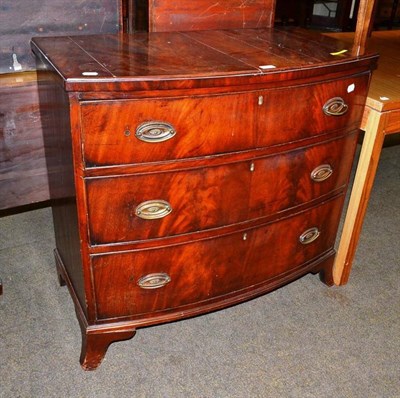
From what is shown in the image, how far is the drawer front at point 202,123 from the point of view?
1235mm

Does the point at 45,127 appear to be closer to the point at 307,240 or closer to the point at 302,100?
the point at 302,100

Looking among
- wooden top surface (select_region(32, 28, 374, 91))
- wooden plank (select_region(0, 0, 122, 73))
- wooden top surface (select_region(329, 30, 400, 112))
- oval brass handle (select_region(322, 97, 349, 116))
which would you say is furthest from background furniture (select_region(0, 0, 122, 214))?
wooden top surface (select_region(329, 30, 400, 112))

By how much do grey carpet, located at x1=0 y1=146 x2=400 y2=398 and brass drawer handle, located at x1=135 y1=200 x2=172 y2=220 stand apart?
577mm

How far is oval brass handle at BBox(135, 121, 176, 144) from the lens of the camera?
1.26m

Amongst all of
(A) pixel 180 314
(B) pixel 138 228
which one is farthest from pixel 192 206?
(A) pixel 180 314

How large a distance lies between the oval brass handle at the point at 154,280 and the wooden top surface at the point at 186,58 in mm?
598

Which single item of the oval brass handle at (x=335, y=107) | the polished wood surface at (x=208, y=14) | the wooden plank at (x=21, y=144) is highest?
the polished wood surface at (x=208, y=14)

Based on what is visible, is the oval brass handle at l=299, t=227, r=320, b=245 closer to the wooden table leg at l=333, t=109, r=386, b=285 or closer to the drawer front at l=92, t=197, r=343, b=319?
the drawer front at l=92, t=197, r=343, b=319

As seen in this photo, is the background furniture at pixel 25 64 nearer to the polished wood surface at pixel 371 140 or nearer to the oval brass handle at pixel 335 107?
the oval brass handle at pixel 335 107

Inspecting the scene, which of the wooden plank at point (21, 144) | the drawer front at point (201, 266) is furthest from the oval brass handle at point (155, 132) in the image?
the wooden plank at point (21, 144)

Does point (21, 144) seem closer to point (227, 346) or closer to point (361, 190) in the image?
point (227, 346)

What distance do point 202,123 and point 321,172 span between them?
54 cm

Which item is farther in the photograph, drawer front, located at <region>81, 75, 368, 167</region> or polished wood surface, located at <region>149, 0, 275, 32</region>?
polished wood surface, located at <region>149, 0, 275, 32</region>

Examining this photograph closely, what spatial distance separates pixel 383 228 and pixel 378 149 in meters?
0.84
